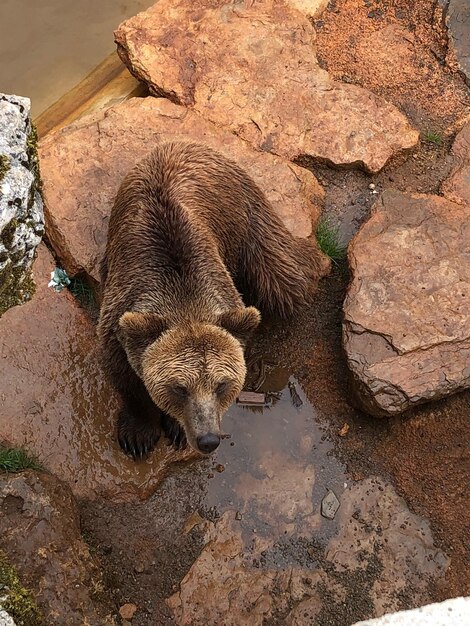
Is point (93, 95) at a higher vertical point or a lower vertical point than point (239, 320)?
higher

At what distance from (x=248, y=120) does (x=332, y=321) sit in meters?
2.12

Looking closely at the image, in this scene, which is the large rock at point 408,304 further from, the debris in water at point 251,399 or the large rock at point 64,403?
the large rock at point 64,403

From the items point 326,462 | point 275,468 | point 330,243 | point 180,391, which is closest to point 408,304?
point 330,243

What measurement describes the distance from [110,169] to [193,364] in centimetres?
259

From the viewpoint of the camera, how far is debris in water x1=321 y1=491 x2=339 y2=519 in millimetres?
4809

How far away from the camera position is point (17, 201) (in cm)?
313

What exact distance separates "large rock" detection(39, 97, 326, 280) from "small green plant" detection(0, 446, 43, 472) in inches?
59.3

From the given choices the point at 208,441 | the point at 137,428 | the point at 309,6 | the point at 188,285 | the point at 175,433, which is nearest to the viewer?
the point at 208,441

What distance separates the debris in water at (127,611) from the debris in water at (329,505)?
4.73ft

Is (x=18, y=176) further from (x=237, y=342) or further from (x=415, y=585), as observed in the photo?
(x=415, y=585)

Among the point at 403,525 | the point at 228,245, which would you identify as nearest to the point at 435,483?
the point at 403,525

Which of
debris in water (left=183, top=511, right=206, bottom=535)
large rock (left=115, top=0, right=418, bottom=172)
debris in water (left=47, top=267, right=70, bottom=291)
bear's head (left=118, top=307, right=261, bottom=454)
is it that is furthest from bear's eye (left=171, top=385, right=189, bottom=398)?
large rock (left=115, top=0, right=418, bottom=172)

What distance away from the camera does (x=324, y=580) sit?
4.56 m

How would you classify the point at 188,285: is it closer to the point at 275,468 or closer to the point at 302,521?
the point at 275,468
